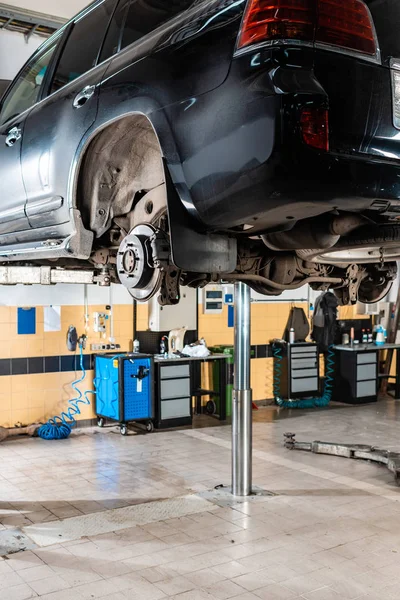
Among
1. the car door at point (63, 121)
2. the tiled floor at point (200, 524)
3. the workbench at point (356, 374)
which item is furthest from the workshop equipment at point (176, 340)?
the car door at point (63, 121)

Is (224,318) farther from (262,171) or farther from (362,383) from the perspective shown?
(262,171)

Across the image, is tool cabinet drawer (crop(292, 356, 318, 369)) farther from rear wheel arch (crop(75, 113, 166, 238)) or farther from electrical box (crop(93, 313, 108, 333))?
rear wheel arch (crop(75, 113, 166, 238))

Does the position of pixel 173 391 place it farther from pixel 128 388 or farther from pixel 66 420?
pixel 66 420

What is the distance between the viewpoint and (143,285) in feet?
7.83

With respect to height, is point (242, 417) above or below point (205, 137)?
below

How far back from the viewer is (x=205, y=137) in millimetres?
1895

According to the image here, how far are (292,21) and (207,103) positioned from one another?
0.33 meters

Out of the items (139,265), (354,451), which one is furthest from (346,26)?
(354,451)

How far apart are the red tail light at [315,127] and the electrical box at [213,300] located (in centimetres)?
653

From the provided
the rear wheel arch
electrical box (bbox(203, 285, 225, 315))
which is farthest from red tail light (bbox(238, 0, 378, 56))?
electrical box (bbox(203, 285, 225, 315))

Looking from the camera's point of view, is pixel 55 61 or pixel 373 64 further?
pixel 55 61

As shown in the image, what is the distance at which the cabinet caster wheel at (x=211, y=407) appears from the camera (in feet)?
26.3

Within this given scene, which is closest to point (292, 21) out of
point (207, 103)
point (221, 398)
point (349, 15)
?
point (349, 15)

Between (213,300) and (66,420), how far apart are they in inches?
97.8
